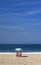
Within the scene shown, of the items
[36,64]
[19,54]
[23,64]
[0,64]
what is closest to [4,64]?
[0,64]

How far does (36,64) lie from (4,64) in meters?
2.28

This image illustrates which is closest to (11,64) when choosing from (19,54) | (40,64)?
(40,64)

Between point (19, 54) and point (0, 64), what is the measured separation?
6375 millimetres

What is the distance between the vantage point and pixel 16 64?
13.4 meters

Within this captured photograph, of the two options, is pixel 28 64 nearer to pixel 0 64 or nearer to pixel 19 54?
pixel 0 64

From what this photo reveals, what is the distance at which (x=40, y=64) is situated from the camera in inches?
533

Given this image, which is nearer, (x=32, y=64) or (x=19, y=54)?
(x=32, y=64)

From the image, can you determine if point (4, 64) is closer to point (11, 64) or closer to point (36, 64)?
point (11, 64)

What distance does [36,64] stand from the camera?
44.3 feet

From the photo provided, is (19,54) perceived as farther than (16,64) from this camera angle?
Yes

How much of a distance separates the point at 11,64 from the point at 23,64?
0.85 m

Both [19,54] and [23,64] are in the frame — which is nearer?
[23,64]

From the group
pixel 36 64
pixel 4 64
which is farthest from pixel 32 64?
pixel 4 64

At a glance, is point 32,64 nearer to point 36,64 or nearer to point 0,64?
point 36,64
